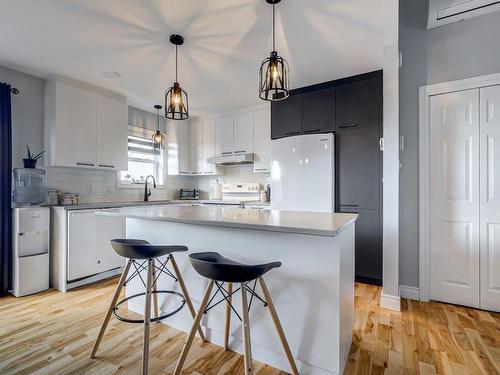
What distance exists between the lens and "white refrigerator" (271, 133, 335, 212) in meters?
3.07

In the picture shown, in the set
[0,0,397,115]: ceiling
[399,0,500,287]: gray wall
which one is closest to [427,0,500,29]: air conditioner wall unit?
[399,0,500,287]: gray wall

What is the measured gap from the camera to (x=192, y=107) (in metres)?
4.24

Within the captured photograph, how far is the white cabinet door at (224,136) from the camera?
438 centimetres

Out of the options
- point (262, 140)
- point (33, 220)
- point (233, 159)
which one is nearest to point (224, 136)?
point (233, 159)


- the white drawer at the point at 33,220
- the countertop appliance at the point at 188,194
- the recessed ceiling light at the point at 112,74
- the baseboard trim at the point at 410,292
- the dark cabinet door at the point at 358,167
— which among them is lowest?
the baseboard trim at the point at 410,292

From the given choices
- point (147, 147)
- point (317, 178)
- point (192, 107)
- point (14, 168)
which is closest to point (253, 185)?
point (317, 178)

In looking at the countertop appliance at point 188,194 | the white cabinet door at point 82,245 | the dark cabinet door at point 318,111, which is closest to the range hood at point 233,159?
the countertop appliance at point 188,194

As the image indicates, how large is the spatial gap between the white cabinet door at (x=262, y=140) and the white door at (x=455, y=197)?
210cm

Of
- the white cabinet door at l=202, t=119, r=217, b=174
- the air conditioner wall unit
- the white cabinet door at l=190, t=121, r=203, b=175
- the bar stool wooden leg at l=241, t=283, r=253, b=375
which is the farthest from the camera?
the white cabinet door at l=190, t=121, r=203, b=175

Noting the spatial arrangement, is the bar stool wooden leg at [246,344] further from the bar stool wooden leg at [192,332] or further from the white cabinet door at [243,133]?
the white cabinet door at [243,133]

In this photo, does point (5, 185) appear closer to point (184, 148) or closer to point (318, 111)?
point (184, 148)

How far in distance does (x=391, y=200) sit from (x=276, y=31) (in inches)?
71.0

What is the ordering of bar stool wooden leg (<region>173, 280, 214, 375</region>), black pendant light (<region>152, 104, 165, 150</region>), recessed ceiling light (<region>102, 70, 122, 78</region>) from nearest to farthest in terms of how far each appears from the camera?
bar stool wooden leg (<region>173, 280, 214, 375</region>)
recessed ceiling light (<region>102, 70, 122, 78</region>)
black pendant light (<region>152, 104, 165, 150</region>)

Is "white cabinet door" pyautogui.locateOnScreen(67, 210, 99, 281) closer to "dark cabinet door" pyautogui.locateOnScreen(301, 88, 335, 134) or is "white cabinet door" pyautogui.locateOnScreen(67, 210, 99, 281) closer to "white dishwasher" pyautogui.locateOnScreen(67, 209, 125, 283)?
"white dishwasher" pyautogui.locateOnScreen(67, 209, 125, 283)
